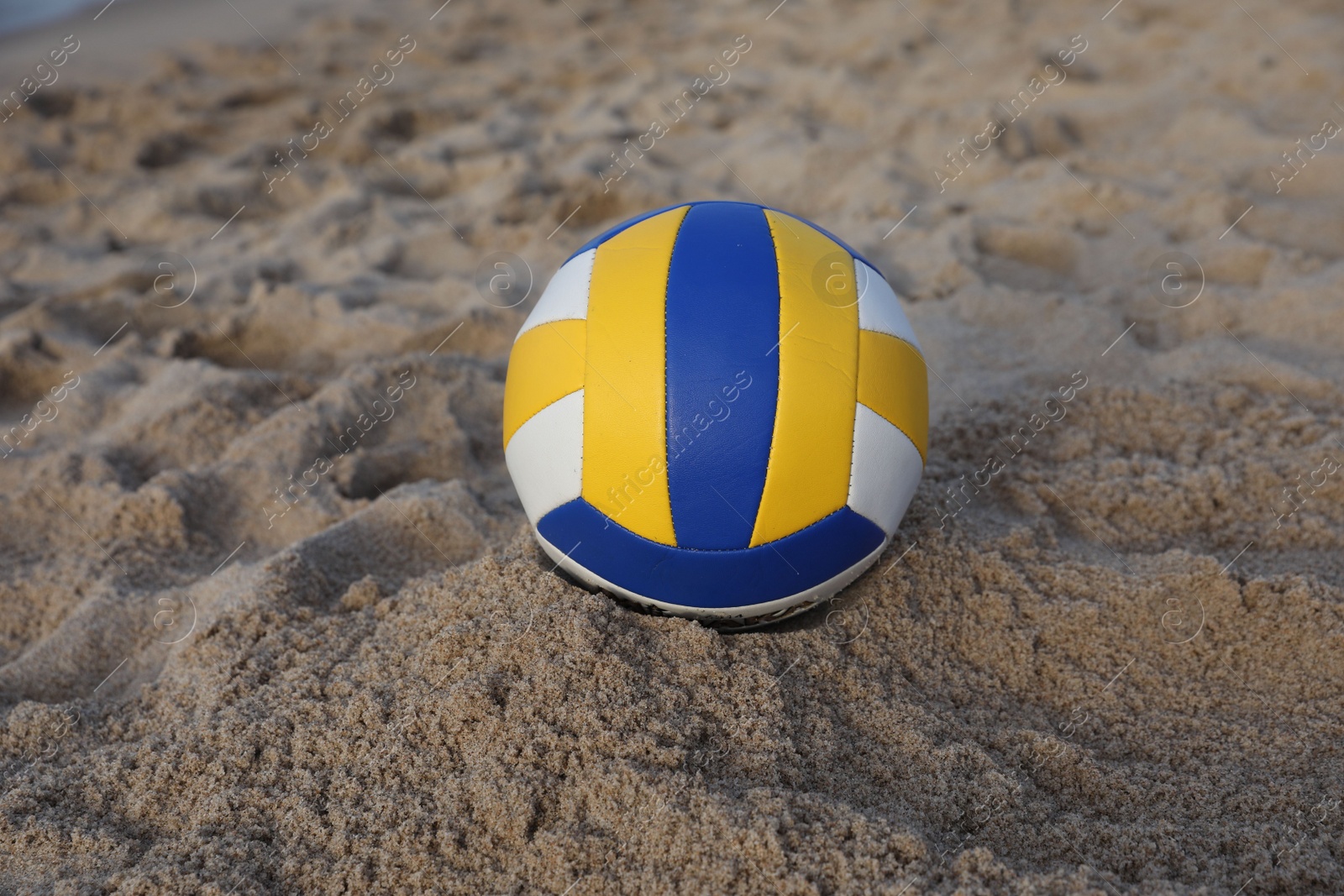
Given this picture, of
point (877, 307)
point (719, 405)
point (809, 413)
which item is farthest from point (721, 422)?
point (877, 307)

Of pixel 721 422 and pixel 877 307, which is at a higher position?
pixel 721 422

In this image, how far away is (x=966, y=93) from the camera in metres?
5.65

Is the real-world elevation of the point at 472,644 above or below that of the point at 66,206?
below

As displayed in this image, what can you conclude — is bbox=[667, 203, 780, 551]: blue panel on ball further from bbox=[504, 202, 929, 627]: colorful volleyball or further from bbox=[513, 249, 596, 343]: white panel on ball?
bbox=[513, 249, 596, 343]: white panel on ball

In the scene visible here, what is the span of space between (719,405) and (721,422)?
0.04m

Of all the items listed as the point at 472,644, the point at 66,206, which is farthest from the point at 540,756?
the point at 66,206

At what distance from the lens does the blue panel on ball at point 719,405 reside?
1.94 metres

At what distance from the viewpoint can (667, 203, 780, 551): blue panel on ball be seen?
1.94m

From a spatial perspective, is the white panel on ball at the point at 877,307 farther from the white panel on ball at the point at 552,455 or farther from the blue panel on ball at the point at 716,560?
the white panel on ball at the point at 552,455

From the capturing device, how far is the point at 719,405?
1936 millimetres

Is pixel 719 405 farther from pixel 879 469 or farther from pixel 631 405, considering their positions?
pixel 879 469

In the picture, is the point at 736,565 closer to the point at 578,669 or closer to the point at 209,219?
the point at 578,669

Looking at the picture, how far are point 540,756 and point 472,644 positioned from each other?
34cm

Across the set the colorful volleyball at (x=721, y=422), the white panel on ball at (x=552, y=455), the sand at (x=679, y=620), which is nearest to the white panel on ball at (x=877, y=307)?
the colorful volleyball at (x=721, y=422)
